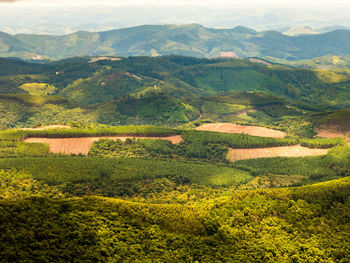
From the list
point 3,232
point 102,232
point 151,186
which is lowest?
point 151,186

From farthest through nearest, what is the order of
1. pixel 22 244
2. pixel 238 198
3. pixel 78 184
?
pixel 78 184 → pixel 238 198 → pixel 22 244

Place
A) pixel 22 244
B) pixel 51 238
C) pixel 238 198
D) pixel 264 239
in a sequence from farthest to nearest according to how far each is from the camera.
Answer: pixel 238 198 < pixel 264 239 < pixel 51 238 < pixel 22 244

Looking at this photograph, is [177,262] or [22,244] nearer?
[22,244]

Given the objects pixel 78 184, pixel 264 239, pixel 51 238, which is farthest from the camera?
pixel 78 184

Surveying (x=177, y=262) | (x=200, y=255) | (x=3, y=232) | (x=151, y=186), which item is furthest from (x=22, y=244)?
(x=151, y=186)

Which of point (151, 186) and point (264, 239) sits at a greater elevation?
point (264, 239)

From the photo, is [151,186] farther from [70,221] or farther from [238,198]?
[70,221]

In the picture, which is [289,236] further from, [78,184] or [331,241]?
[78,184]

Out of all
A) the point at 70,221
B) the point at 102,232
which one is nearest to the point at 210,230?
the point at 102,232

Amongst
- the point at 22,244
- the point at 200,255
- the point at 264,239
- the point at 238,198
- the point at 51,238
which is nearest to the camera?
the point at 22,244
